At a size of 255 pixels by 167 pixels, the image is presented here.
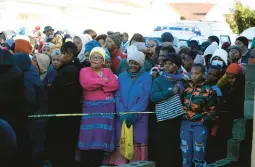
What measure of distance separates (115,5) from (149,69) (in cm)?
3704

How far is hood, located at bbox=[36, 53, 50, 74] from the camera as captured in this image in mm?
9008

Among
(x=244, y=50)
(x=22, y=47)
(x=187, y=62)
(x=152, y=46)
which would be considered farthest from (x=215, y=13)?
(x=22, y=47)

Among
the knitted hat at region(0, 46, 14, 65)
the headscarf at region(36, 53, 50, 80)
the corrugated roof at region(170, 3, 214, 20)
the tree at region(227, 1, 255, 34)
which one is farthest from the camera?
the corrugated roof at region(170, 3, 214, 20)

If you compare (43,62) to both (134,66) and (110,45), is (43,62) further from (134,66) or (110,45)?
(134,66)

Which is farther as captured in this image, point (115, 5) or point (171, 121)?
point (115, 5)

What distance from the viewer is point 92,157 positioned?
772cm

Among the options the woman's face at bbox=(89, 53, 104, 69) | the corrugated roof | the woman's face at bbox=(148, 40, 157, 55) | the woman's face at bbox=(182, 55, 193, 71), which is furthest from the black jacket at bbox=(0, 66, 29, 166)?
the corrugated roof

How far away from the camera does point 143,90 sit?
7.71 m

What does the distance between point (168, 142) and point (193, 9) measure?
62580 millimetres

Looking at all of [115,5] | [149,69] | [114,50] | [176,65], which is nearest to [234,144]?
[176,65]

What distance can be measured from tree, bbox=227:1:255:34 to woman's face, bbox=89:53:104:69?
3772 cm

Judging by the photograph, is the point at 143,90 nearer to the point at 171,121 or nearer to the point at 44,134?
the point at 171,121

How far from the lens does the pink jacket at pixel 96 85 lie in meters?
7.63

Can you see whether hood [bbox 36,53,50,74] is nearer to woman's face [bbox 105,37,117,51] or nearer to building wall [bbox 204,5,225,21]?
woman's face [bbox 105,37,117,51]
